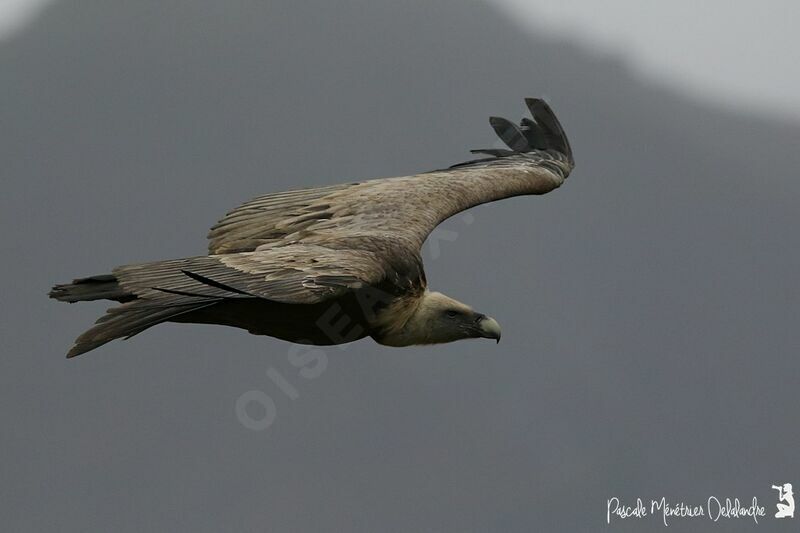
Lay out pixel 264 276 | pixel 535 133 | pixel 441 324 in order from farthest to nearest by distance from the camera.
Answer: pixel 535 133 → pixel 441 324 → pixel 264 276

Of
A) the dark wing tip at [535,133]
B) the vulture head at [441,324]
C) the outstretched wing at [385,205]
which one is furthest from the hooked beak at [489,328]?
the dark wing tip at [535,133]

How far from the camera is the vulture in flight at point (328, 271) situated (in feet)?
32.5

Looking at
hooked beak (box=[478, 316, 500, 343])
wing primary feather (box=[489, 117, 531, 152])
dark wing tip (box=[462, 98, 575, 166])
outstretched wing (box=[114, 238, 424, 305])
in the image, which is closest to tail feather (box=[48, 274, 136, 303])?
outstretched wing (box=[114, 238, 424, 305])

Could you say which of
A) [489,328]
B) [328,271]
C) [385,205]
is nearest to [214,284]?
[328,271]

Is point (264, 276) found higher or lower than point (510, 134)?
lower

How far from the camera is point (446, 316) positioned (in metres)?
12.7

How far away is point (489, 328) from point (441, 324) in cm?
44

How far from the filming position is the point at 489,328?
501 inches

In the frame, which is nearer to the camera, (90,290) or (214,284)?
(214,284)

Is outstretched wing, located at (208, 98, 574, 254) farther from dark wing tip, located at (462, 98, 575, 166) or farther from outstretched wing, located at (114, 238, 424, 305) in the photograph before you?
outstretched wing, located at (114, 238, 424, 305)

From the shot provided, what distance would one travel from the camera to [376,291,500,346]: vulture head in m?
12.6

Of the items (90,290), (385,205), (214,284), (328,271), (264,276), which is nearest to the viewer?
(214,284)

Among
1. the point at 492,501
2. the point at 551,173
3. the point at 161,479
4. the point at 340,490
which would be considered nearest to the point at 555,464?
the point at 492,501

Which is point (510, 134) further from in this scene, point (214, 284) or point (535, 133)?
point (214, 284)
